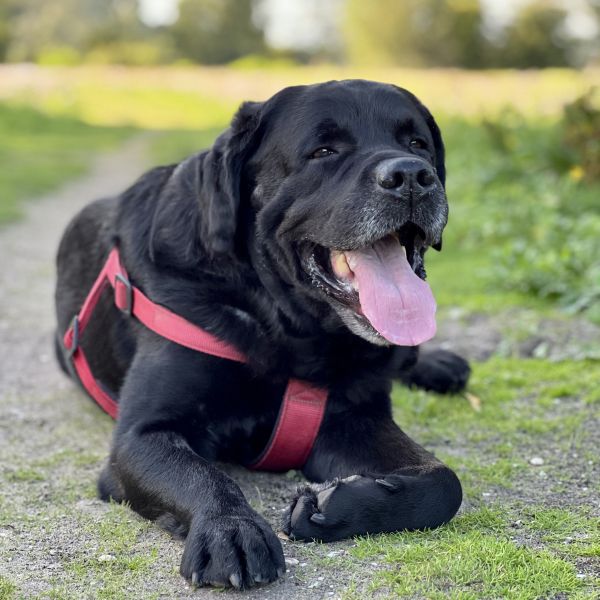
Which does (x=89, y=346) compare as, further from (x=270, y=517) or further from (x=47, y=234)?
(x=47, y=234)

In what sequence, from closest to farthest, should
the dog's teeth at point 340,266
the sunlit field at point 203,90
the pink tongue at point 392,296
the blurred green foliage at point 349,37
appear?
the pink tongue at point 392,296, the dog's teeth at point 340,266, the sunlit field at point 203,90, the blurred green foliage at point 349,37

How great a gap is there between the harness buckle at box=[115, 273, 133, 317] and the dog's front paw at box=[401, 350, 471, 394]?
143 centimetres

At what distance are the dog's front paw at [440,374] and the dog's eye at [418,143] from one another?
123cm

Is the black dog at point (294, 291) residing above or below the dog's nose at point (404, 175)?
below

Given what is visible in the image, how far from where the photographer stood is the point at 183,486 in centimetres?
279

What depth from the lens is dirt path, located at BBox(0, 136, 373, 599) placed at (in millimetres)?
2490

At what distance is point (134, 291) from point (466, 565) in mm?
1639

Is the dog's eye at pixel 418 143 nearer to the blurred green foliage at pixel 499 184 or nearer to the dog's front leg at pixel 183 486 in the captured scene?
the dog's front leg at pixel 183 486

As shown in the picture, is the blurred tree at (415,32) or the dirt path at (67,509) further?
the blurred tree at (415,32)

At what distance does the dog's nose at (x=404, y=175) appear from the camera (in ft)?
9.66

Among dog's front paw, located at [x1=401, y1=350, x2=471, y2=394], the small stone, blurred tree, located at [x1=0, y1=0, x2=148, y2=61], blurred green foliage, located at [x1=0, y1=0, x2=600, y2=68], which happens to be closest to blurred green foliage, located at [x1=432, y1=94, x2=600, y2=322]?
dog's front paw, located at [x1=401, y1=350, x2=471, y2=394]

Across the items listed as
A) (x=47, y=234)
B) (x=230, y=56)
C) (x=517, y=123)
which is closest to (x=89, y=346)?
(x=47, y=234)

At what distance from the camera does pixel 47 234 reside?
916cm

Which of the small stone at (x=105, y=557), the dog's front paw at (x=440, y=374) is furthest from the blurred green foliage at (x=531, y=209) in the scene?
the small stone at (x=105, y=557)
